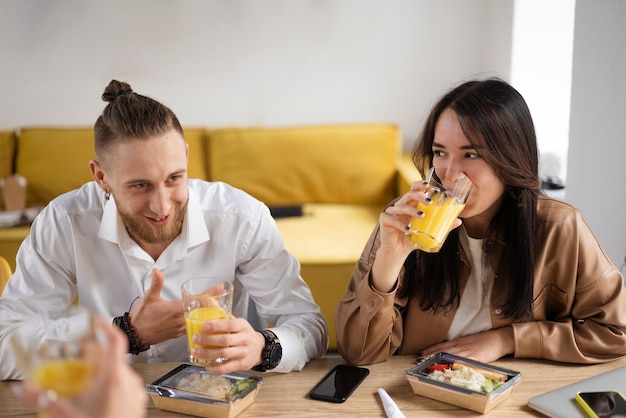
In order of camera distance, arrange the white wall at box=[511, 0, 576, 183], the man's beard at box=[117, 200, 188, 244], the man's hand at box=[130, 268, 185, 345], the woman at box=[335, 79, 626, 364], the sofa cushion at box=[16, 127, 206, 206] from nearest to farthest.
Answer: the man's hand at box=[130, 268, 185, 345] < the woman at box=[335, 79, 626, 364] < the man's beard at box=[117, 200, 188, 244] < the white wall at box=[511, 0, 576, 183] < the sofa cushion at box=[16, 127, 206, 206]

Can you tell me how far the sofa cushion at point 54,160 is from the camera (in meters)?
4.00

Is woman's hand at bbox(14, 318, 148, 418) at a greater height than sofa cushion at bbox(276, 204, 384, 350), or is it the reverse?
woman's hand at bbox(14, 318, 148, 418)

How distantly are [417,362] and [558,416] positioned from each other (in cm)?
38

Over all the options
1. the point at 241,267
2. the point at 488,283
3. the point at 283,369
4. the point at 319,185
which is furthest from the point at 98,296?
the point at 319,185

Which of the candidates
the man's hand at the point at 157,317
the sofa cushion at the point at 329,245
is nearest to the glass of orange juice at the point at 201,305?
the man's hand at the point at 157,317

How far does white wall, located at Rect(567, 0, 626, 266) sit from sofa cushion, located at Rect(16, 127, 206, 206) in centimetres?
237

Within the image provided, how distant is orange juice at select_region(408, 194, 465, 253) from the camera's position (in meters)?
1.52

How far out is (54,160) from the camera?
4016 millimetres

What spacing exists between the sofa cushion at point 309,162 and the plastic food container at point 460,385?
263 cm

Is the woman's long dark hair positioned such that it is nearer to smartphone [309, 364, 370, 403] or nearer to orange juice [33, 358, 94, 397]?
smartphone [309, 364, 370, 403]

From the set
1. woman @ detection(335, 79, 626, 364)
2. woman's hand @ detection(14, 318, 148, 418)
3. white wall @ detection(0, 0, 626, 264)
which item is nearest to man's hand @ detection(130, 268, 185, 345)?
woman @ detection(335, 79, 626, 364)

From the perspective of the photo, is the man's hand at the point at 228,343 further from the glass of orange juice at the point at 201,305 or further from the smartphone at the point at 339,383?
the smartphone at the point at 339,383

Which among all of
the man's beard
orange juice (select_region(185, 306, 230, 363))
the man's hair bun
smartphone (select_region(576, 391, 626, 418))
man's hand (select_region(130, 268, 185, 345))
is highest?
the man's hair bun

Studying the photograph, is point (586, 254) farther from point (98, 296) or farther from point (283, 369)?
point (98, 296)
